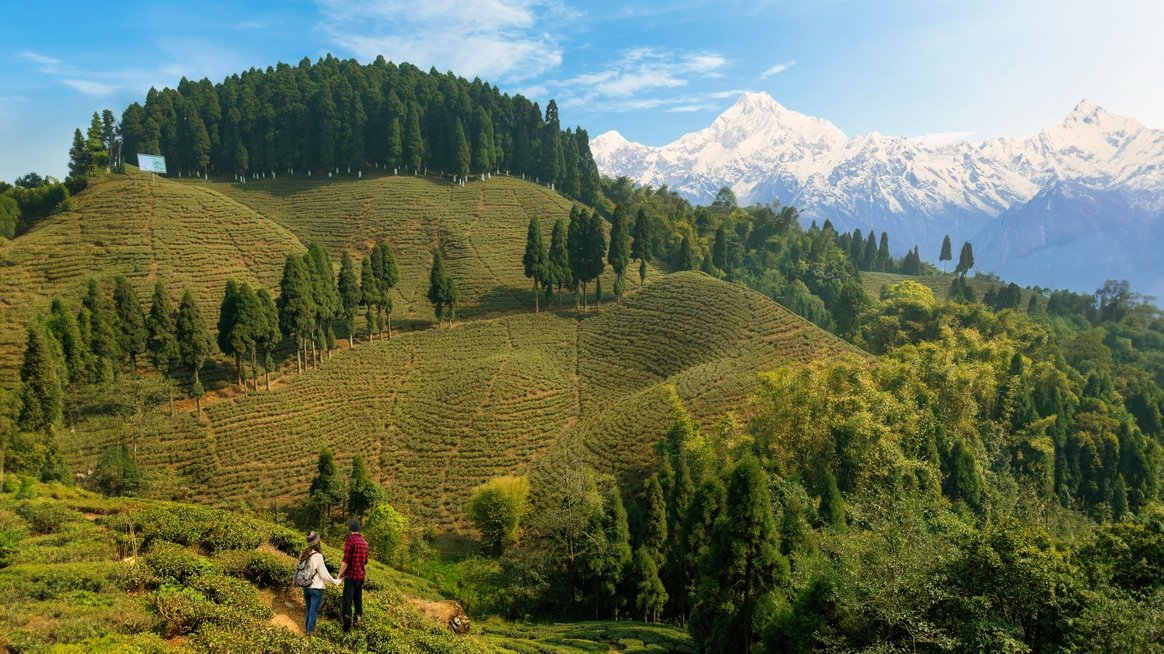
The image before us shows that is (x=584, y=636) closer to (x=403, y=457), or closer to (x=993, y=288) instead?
(x=403, y=457)

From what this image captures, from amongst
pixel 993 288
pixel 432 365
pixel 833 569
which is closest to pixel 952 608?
pixel 833 569

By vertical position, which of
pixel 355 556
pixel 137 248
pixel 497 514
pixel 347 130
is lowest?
pixel 497 514

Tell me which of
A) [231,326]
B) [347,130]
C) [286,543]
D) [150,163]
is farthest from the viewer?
[347,130]

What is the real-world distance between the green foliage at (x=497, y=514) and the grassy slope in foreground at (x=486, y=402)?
4.29 m

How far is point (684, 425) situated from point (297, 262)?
39034 mm

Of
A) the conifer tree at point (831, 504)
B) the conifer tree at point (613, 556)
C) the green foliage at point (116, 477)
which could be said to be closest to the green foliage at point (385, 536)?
the conifer tree at point (613, 556)

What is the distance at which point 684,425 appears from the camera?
41.7 m

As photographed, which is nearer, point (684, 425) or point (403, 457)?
point (684, 425)

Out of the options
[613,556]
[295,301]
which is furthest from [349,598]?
[295,301]

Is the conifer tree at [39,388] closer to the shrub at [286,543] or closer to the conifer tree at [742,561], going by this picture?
the shrub at [286,543]

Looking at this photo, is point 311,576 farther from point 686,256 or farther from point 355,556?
point 686,256

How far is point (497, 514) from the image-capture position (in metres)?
37.6

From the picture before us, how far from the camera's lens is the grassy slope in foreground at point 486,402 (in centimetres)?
4312

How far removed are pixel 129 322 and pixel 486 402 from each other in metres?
30.4
